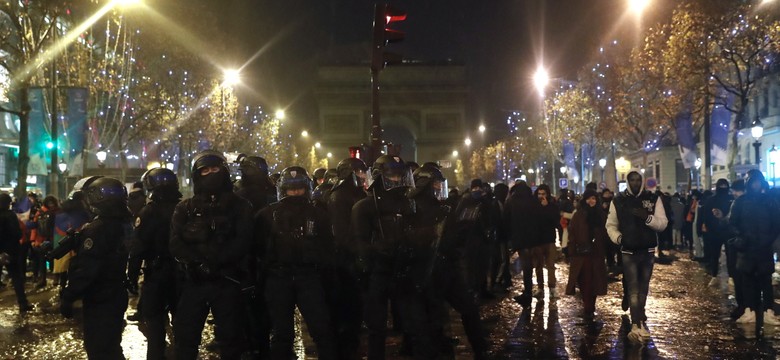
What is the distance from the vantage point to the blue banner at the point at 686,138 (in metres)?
25.3

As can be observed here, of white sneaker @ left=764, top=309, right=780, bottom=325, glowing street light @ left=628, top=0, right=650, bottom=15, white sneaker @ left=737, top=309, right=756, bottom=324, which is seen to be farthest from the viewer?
glowing street light @ left=628, top=0, right=650, bottom=15

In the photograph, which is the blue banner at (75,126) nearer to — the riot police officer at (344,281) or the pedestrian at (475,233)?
the pedestrian at (475,233)

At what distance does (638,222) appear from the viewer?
815cm

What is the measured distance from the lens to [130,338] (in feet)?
29.5

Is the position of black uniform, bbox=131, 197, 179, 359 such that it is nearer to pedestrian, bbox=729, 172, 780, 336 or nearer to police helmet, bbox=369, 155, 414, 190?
police helmet, bbox=369, 155, 414, 190

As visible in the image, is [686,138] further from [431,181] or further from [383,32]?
[431,181]

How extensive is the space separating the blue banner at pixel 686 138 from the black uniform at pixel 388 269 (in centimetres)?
2096

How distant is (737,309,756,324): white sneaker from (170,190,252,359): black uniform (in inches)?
257

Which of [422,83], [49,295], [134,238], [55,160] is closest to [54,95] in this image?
[55,160]

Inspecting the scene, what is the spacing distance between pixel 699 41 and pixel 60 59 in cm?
2025

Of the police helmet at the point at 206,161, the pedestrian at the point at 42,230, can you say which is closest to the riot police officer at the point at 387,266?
the police helmet at the point at 206,161

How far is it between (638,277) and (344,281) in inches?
129

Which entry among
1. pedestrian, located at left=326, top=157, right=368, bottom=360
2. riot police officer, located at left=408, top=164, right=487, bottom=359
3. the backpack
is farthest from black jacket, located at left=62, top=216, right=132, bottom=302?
the backpack

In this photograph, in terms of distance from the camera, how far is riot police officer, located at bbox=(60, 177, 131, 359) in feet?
18.0
